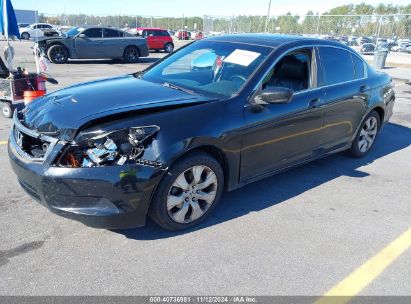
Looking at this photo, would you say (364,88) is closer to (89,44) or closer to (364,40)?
(89,44)

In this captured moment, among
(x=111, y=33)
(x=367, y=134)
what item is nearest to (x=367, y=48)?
(x=111, y=33)

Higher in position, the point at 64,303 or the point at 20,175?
the point at 20,175

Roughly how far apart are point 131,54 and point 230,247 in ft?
53.2

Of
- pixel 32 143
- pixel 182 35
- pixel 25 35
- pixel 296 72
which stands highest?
pixel 296 72

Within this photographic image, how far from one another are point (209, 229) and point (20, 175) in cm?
168

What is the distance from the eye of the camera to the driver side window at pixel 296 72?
423 centimetres

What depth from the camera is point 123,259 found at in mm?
2992

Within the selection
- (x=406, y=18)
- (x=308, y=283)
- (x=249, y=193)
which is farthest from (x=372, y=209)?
(x=406, y=18)

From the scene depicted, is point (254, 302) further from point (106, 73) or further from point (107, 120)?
point (106, 73)

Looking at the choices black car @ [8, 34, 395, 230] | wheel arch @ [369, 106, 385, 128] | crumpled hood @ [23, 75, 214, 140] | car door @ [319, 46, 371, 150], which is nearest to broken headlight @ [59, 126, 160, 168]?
black car @ [8, 34, 395, 230]

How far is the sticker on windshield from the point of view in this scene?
3.96 m

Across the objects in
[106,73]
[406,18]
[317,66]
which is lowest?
[106,73]

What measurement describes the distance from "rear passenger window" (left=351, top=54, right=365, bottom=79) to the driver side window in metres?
1.08

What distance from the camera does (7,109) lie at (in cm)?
676
